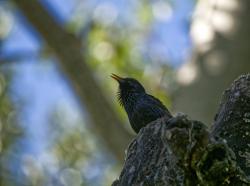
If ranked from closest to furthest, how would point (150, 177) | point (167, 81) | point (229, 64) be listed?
1. point (150, 177)
2. point (229, 64)
3. point (167, 81)

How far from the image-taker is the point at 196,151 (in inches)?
82.1

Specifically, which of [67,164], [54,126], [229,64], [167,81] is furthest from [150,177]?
[54,126]

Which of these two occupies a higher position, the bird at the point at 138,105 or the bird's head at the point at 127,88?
the bird's head at the point at 127,88

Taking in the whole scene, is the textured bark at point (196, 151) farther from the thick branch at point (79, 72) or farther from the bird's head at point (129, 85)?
the thick branch at point (79, 72)

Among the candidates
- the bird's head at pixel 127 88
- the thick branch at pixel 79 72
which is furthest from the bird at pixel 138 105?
the thick branch at pixel 79 72

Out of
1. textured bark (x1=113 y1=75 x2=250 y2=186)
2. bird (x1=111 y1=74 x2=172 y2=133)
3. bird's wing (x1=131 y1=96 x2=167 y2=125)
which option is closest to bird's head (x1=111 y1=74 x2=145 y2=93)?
bird (x1=111 y1=74 x2=172 y2=133)

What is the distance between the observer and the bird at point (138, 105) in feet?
16.1

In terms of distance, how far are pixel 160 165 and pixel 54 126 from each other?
34.8 feet

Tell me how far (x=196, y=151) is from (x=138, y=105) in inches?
119

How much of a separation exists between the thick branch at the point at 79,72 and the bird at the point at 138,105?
1268 millimetres

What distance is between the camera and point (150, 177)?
2.35 meters

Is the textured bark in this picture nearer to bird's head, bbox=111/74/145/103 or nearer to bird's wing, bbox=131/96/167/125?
bird's wing, bbox=131/96/167/125

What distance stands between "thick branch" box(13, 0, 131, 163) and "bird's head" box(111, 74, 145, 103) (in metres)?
1.24

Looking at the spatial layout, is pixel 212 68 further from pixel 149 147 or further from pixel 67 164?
pixel 67 164
